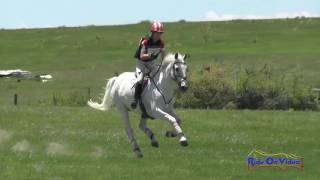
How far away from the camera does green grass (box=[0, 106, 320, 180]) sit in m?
17.0

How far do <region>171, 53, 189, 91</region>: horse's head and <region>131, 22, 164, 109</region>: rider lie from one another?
2.38ft

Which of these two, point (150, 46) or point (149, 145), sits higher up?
point (150, 46)

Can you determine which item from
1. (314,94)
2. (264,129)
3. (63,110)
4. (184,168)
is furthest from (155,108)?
(314,94)

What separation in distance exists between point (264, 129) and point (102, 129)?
20.1 ft

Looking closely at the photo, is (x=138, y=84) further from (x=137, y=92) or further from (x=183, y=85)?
(x=183, y=85)

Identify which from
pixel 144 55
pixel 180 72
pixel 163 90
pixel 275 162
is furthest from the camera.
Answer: pixel 144 55

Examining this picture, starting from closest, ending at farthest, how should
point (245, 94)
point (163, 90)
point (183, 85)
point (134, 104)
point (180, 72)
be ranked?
point (183, 85), point (180, 72), point (163, 90), point (134, 104), point (245, 94)

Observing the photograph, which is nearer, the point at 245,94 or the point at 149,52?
the point at 149,52

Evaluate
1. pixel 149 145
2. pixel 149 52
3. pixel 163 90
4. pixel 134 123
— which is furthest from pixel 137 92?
pixel 134 123

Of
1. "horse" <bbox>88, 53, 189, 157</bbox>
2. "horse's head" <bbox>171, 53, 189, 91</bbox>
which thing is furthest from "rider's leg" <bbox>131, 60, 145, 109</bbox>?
"horse's head" <bbox>171, 53, 189, 91</bbox>

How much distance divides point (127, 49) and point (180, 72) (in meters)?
58.7

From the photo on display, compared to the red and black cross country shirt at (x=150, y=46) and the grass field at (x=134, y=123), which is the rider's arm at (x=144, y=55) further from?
the grass field at (x=134, y=123)

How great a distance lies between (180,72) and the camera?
717 inches

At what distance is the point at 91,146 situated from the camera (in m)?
23.4
